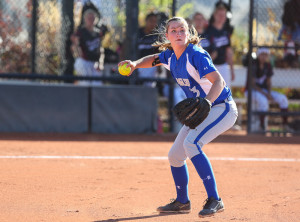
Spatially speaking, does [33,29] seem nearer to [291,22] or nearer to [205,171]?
[291,22]

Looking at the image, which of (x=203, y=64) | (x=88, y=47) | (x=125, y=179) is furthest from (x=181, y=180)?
(x=88, y=47)

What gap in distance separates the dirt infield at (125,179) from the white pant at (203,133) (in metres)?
0.51

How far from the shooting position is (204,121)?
489cm

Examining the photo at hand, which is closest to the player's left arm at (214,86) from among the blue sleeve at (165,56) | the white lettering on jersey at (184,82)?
the white lettering on jersey at (184,82)

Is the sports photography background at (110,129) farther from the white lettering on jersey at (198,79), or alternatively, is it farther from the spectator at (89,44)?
the white lettering on jersey at (198,79)

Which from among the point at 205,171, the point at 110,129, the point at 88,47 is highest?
the point at 88,47

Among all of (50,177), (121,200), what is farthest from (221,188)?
(50,177)

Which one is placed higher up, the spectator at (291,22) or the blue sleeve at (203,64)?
the spectator at (291,22)

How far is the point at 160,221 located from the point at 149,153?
3.90 meters

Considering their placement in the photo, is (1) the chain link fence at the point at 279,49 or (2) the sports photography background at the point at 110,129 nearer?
(2) the sports photography background at the point at 110,129

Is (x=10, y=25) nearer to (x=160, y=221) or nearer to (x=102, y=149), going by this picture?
(x=102, y=149)

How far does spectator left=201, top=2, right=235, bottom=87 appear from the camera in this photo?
1088 cm

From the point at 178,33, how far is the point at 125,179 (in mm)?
2144

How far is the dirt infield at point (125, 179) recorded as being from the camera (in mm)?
4914
